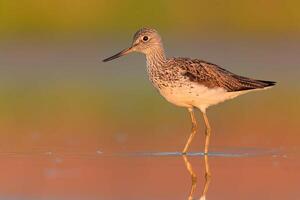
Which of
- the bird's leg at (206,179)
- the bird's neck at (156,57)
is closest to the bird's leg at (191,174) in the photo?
the bird's leg at (206,179)

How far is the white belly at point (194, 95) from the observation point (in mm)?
14117

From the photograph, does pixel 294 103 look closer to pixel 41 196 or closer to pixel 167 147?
pixel 167 147

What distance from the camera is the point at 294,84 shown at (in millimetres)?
21547

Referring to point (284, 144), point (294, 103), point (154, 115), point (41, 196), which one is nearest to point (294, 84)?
point (294, 103)

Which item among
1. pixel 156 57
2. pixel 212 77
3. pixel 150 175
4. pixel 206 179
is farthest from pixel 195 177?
pixel 156 57

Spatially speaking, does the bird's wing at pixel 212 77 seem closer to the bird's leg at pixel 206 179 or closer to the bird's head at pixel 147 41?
the bird's head at pixel 147 41

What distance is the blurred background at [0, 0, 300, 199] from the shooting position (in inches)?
591

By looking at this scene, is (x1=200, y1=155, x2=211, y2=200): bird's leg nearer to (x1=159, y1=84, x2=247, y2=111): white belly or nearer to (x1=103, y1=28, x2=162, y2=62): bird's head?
(x1=159, y1=84, x2=247, y2=111): white belly

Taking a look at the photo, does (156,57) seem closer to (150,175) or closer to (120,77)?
(150,175)

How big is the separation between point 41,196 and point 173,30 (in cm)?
1811

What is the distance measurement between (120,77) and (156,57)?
29.2 ft

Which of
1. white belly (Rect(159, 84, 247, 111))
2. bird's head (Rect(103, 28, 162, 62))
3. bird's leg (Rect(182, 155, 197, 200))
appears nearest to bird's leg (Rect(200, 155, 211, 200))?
bird's leg (Rect(182, 155, 197, 200))

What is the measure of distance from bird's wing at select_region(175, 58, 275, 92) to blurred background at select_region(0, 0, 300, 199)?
779 millimetres

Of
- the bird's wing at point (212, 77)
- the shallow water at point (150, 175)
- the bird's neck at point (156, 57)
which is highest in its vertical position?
the bird's neck at point (156, 57)
